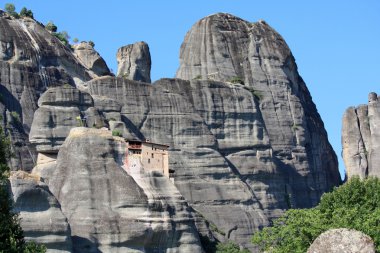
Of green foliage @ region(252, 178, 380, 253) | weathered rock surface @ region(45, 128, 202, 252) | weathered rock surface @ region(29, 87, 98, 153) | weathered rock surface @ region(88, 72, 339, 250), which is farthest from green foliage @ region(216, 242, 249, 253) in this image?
green foliage @ region(252, 178, 380, 253)

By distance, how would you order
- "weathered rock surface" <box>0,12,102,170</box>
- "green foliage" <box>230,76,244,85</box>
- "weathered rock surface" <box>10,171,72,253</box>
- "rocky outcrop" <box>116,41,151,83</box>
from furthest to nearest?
Result: "rocky outcrop" <box>116,41,151,83</box>
"green foliage" <box>230,76,244,85</box>
"weathered rock surface" <box>0,12,102,170</box>
"weathered rock surface" <box>10,171,72,253</box>

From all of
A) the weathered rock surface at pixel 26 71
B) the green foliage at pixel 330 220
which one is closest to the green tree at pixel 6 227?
the green foliage at pixel 330 220

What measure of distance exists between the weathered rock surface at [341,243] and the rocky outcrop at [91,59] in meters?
72.7

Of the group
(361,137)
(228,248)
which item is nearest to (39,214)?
(228,248)

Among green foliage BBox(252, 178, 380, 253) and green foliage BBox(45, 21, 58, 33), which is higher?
green foliage BBox(45, 21, 58, 33)

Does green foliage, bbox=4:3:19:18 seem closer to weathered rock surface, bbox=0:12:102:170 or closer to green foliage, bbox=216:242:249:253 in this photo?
weathered rock surface, bbox=0:12:102:170

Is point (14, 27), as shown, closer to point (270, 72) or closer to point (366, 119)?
point (270, 72)

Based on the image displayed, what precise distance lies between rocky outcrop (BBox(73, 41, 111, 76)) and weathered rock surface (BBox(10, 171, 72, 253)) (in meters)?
35.5

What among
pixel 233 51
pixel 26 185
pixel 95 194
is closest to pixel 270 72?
pixel 233 51

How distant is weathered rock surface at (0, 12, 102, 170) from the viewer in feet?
296

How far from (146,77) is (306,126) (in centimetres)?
1684

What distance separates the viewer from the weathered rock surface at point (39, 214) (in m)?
73.1

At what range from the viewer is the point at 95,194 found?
80.0 metres

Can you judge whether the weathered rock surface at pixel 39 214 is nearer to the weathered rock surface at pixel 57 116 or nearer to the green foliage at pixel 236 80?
the weathered rock surface at pixel 57 116
